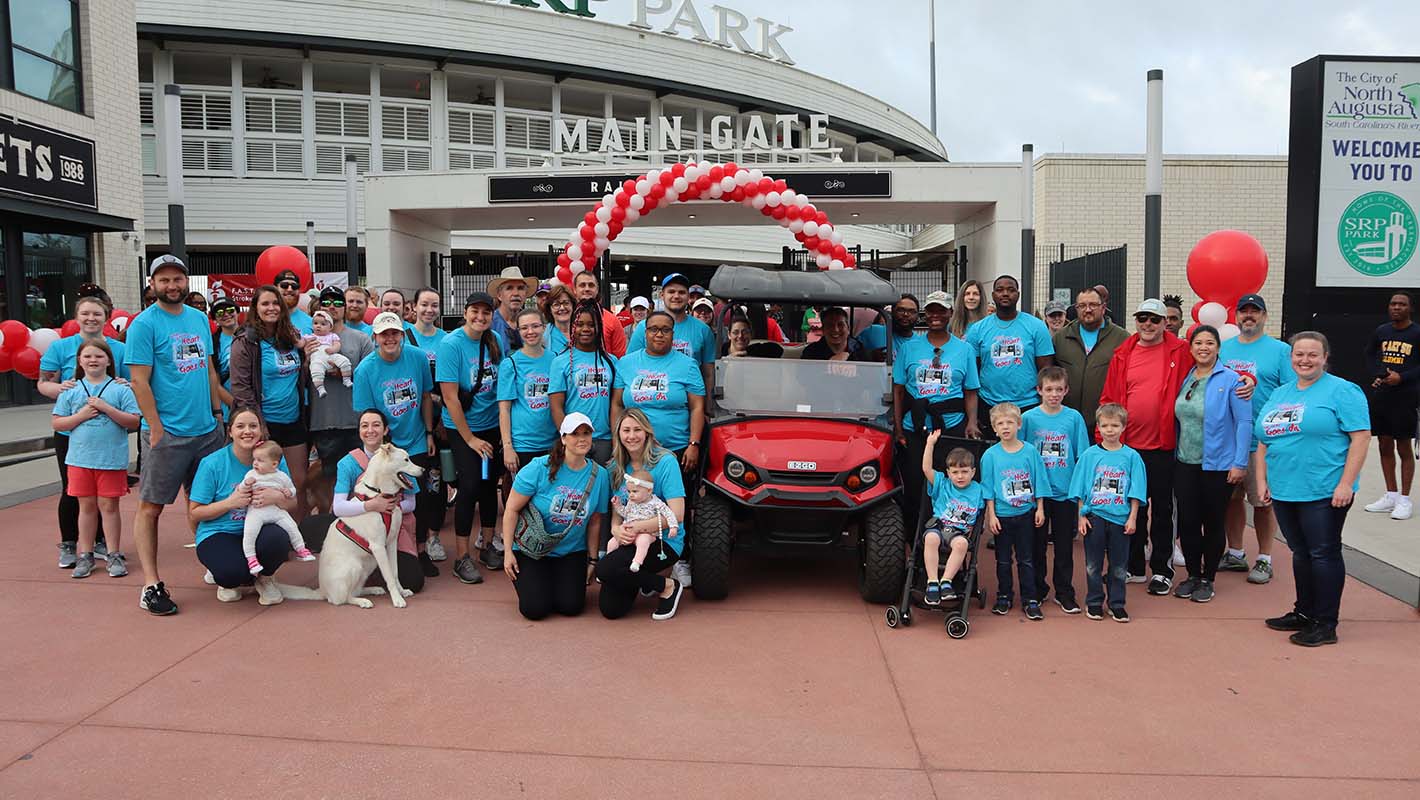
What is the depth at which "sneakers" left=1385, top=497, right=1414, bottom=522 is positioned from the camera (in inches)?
319

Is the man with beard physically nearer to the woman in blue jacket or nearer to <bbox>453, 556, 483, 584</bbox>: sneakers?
<bbox>453, 556, 483, 584</bbox>: sneakers

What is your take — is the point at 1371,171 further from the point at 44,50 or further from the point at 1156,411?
the point at 44,50

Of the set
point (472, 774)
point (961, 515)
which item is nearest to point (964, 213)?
point (961, 515)

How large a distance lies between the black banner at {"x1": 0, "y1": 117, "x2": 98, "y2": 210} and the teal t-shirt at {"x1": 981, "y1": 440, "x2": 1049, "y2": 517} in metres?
15.8

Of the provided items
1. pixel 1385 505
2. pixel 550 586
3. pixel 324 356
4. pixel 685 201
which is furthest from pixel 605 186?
pixel 550 586

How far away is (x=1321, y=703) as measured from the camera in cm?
446

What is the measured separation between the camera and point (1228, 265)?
987cm

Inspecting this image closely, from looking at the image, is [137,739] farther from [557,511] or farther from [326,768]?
[557,511]

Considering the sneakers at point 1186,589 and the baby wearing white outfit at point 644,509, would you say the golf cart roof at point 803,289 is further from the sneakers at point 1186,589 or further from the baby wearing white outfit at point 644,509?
the sneakers at point 1186,589

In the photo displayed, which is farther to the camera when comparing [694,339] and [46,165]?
[46,165]

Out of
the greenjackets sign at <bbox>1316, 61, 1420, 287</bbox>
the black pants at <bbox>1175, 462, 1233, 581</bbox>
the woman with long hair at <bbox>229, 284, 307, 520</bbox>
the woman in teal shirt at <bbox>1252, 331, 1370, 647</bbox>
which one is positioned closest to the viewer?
the woman in teal shirt at <bbox>1252, 331, 1370, 647</bbox>

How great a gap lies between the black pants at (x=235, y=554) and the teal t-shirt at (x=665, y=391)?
89.8 inches

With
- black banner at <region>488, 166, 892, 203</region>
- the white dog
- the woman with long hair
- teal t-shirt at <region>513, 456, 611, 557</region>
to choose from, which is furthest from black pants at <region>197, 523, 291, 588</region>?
black banner at <region>488, 166, 892, 203</region>

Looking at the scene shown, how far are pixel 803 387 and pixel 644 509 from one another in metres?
1.48
